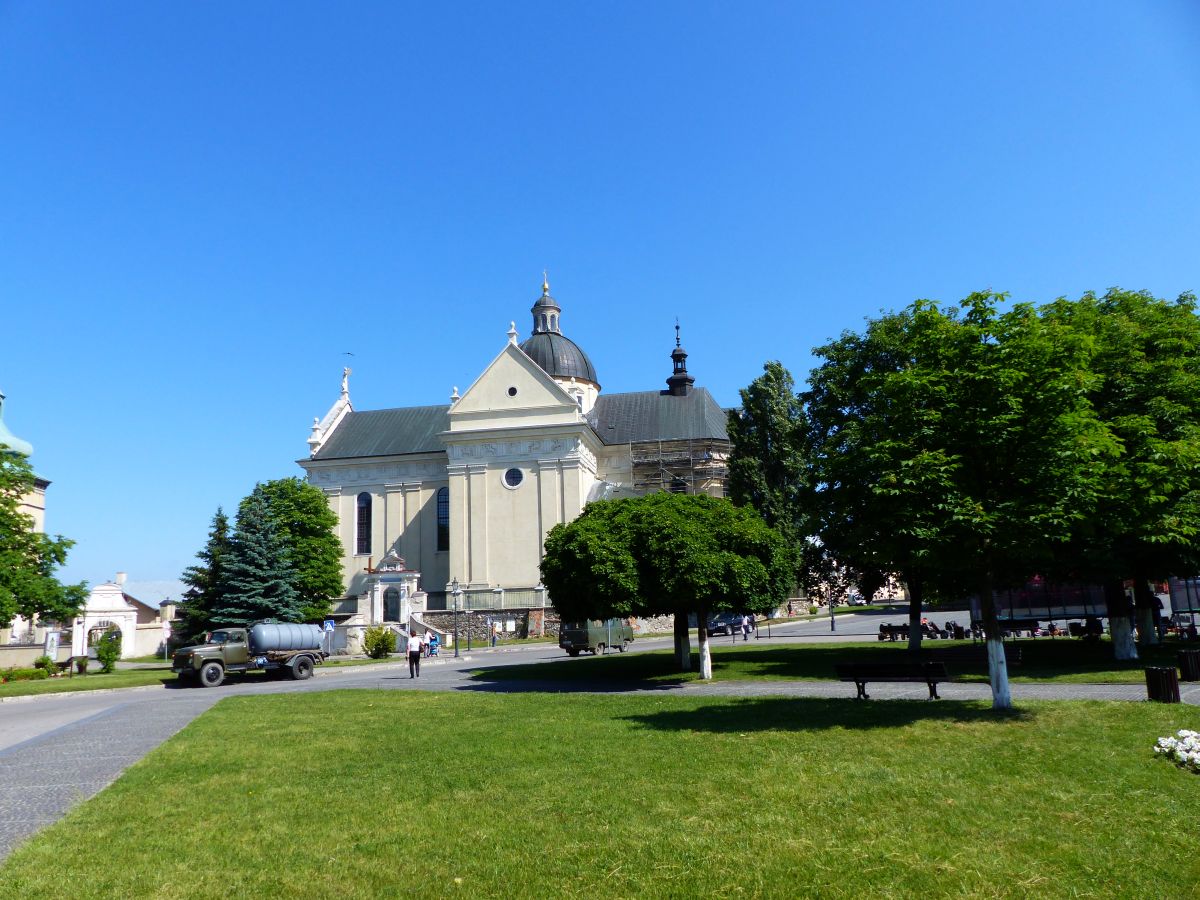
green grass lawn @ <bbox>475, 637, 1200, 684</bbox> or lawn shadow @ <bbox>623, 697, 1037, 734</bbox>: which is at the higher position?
lawn shadow @ <bbox>623, 697, 1037, 734</bbox>

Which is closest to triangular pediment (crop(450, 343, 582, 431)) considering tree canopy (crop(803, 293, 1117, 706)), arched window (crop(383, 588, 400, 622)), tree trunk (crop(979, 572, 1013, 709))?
arched window (crop(383, 588, 400, 622))

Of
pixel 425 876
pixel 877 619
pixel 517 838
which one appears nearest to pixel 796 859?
pixel 517 838

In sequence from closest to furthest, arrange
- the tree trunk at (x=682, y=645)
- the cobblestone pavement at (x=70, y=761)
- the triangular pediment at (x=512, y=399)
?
the cobblestone pavement at (x=70, y=761) < the tree trunk at (x=682, y=645) < the triangular pediment at (x=512, y=399)

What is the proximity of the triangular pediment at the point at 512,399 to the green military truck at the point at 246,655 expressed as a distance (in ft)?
89.3

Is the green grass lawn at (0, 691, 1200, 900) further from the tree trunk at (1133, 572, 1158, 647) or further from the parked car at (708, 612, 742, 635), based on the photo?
the parked car at (708, 612, 742, 635)

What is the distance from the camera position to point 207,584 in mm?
42594

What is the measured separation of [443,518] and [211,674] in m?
32.0

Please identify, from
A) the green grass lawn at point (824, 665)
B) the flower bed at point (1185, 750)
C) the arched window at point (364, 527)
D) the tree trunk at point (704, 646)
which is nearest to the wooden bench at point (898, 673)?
the green grass lawn at point (824, 665)

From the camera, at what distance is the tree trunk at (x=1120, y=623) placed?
2073cm

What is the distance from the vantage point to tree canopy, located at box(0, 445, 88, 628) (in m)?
30.5

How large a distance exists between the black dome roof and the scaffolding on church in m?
8.21

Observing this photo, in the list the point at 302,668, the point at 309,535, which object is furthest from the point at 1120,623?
the point at 309,535

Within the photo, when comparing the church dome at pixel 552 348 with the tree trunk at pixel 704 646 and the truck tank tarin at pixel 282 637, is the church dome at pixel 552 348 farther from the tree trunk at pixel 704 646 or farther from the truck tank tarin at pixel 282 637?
the tree trunk at pixel 704 646

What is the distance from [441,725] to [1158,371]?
18812 millimetres
